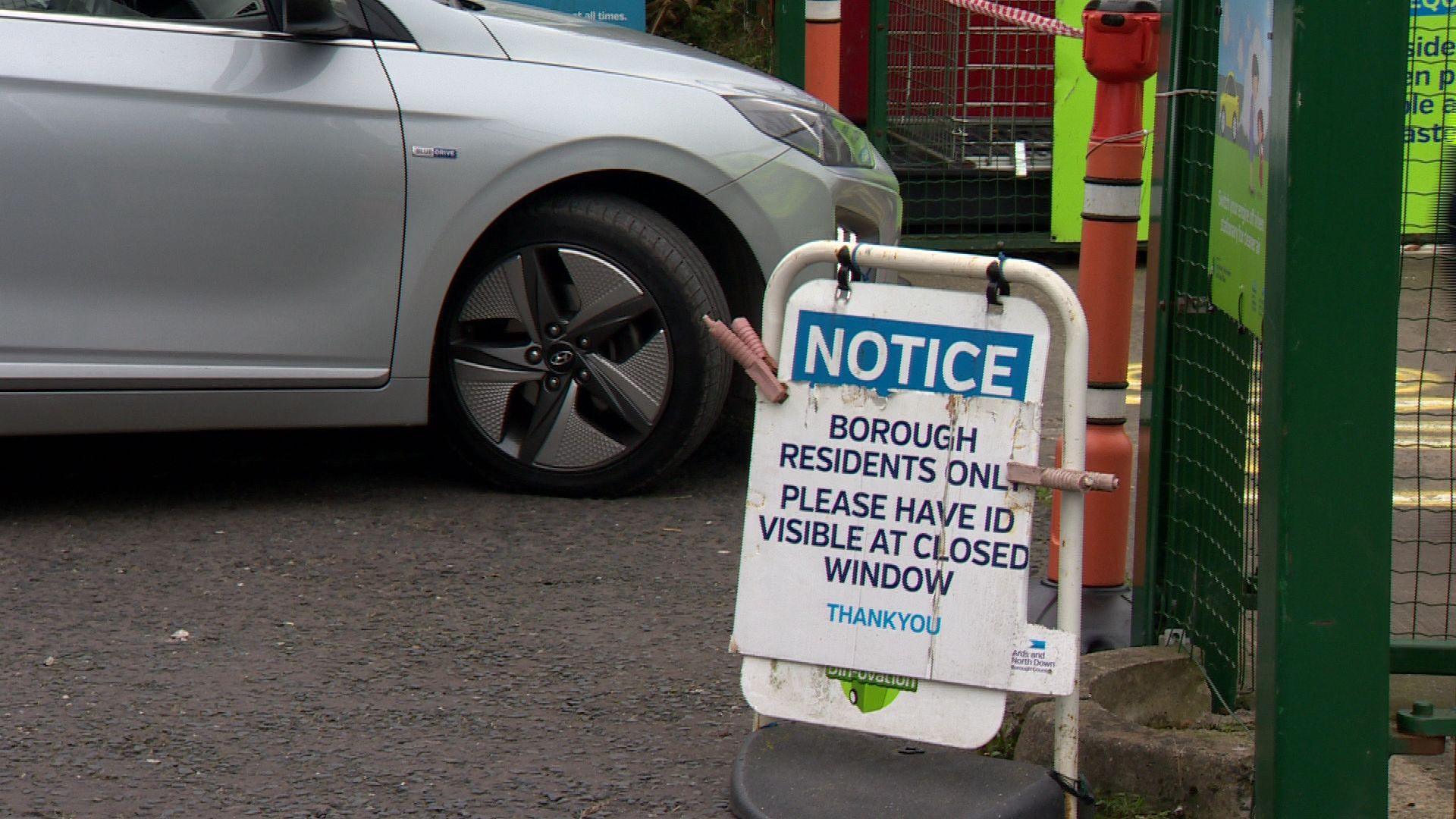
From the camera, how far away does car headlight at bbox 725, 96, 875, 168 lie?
193 inches

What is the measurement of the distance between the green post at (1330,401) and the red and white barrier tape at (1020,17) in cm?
553

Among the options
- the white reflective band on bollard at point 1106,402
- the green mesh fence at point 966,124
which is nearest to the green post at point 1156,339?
the white reflective band on bollard at point 1106,402

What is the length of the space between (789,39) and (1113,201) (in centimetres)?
444

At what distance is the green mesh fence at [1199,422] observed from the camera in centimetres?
326

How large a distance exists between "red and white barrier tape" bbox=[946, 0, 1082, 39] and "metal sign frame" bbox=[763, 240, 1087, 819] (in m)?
5.22

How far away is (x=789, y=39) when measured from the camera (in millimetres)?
7945

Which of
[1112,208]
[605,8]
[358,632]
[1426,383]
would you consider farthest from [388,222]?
[1426,383]

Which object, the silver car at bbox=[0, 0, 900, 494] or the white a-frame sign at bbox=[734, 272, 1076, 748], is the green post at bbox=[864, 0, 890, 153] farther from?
the white a-frame sign at bbox=[734, 272, 1076, 748]

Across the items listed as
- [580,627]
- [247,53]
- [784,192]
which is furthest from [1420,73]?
[247,53]

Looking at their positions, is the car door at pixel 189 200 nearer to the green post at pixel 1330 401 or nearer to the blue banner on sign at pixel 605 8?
the green post at pixel 1330 401

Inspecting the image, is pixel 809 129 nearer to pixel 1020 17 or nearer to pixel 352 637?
pixel 352 637

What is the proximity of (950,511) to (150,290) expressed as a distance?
7.89 ft

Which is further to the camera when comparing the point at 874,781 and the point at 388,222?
the point at 388,222

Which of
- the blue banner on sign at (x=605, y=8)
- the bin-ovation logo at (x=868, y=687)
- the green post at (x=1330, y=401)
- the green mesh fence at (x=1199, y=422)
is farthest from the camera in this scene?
the blue banner on sign at (x=605, y=8)
